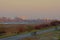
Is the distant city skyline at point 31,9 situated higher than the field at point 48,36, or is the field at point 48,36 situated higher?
the distant city skyline at point 31,9

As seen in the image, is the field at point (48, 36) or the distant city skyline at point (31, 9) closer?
the field at point (48, 36)

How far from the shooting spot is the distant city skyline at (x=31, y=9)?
165cm

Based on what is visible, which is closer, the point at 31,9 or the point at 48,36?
the point at 48,36

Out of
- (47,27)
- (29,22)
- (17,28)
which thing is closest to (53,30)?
(47,27)

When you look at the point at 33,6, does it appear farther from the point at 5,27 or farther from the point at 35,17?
the point at 5,27

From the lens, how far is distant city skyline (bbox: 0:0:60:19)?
1.65 meters

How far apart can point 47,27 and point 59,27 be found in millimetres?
189

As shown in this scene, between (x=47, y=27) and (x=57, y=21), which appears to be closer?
(x=47, y=27)

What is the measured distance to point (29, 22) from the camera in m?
1.71

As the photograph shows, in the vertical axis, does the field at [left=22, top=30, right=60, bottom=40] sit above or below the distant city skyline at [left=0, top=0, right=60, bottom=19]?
below

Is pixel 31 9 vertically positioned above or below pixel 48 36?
A: above

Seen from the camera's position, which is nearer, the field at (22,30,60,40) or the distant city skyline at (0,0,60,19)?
the field at (22,30,60,40)

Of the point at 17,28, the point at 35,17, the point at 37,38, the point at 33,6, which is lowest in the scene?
the point at 37,38

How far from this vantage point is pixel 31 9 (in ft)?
5.92
